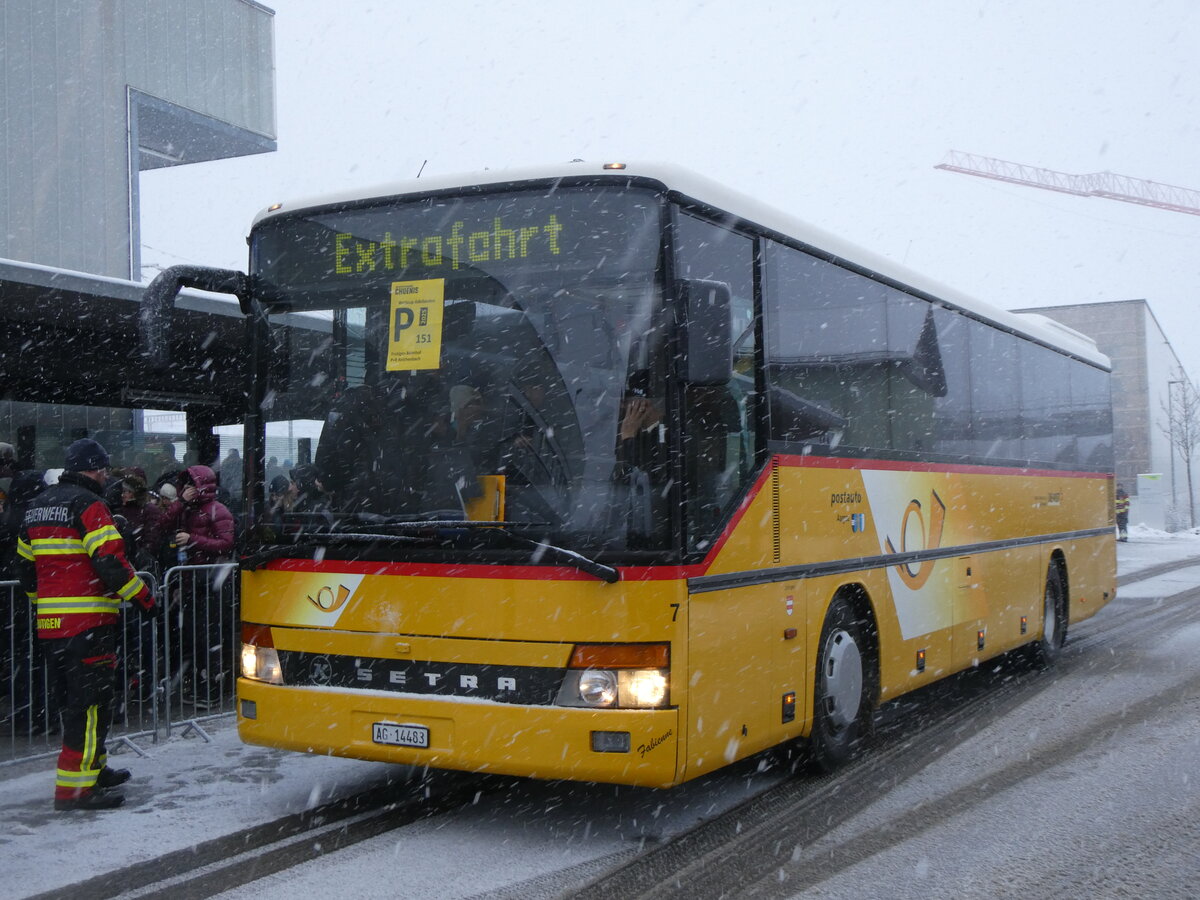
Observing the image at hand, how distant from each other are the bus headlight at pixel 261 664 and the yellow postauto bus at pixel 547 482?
0.08 feet

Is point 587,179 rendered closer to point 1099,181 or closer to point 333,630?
point 333,630

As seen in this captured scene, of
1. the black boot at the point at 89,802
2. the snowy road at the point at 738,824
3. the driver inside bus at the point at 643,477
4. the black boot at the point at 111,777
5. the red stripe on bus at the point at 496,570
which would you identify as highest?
the driver inside bus at the point at 643,477

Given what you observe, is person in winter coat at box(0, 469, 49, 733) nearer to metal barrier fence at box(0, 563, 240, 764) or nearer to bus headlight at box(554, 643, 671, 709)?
metal barrier fence at box(0, 563, 240, 764)

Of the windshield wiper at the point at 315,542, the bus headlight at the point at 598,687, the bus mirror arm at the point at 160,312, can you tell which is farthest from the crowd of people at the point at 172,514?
the bus headlight at the point at 598,687

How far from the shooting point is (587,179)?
5680mm

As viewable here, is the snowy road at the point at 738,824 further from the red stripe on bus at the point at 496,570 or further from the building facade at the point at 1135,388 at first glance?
the building facade at the point at 1135,388

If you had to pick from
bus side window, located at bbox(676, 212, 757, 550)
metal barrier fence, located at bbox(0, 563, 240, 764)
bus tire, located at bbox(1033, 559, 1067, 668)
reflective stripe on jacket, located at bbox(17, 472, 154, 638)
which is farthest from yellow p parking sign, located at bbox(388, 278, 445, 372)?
bus tire, located at bbox(1033, 559, 1067, 668)

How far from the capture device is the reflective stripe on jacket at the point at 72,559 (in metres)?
6.45

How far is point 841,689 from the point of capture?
284 inches

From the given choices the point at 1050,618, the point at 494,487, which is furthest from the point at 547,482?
the point at 1050,618

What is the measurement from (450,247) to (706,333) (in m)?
1.36

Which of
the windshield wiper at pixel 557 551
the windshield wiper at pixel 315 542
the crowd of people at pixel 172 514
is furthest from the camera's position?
the crowd of people at pixel 172 514

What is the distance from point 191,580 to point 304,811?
9.77ft

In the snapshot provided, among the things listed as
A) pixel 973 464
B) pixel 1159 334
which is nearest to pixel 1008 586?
pixel 973 464
